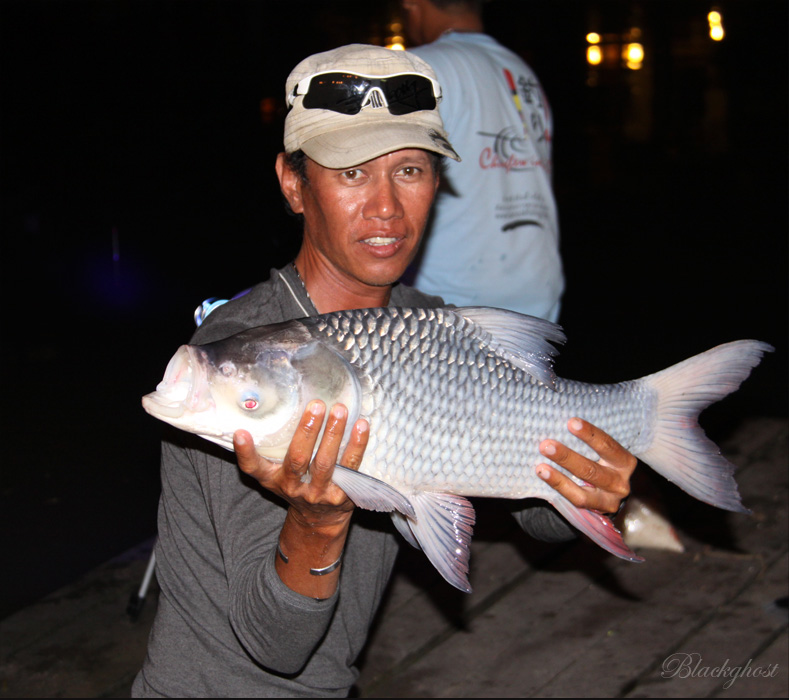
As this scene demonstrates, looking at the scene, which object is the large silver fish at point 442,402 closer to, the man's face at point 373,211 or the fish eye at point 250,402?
the fish eye at point 250,402

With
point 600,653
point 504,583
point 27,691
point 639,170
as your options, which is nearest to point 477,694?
point 600,653

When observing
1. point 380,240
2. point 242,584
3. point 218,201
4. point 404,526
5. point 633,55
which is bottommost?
point 218,201

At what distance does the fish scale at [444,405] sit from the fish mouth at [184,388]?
219mm

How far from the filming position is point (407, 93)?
1.93 m

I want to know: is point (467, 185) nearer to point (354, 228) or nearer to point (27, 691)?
point (354, 228)

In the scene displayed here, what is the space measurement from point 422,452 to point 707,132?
730 inches

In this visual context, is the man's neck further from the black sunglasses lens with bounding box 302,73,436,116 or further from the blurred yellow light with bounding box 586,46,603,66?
the blurred yellow light with bounding box 586,46,603,66

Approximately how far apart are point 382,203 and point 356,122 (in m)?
0.17

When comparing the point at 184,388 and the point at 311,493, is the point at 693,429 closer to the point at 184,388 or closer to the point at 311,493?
the point at 311,493

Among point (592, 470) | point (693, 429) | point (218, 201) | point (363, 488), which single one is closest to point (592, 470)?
point (592, 470)

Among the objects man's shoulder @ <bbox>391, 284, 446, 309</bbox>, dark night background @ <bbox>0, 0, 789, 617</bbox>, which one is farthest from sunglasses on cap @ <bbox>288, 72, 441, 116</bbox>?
dark night background @ <bbox>0, 0, 789, 617</bbox>

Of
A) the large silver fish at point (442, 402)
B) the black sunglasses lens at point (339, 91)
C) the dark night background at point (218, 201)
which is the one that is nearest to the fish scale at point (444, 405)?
the large silver fish at point (442, 402)

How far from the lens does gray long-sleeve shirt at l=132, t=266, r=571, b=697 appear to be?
1.76 meters

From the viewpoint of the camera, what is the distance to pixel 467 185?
334 centimetres
